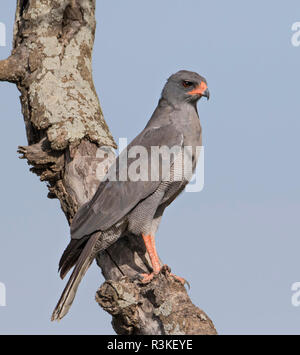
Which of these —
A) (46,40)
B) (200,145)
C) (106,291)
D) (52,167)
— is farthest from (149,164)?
(46,40)

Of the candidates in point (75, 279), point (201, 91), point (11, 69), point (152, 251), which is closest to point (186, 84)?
point (201, 91)

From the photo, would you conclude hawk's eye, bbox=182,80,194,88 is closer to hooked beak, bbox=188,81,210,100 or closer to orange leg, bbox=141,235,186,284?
hooked beak, bbox=188,81,210,100

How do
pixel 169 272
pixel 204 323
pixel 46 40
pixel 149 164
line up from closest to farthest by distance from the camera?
→ pixel 204 323, pixel 169 272, pixel 149 164, pixel 46 40

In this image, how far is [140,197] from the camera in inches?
246

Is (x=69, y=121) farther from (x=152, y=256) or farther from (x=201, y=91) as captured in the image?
(x=152, y=256)

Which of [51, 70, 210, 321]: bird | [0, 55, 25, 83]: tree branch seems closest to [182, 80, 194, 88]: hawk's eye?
[51, 70, 210, 321]: bird

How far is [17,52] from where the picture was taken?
715 cm

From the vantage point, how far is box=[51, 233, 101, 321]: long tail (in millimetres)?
5832

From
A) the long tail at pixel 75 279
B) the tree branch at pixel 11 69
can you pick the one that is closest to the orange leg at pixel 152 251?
the long tail at pixel 75 279

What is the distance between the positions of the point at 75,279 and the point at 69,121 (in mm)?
1727

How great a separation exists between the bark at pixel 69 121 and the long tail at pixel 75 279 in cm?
26

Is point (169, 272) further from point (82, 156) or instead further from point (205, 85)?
point (205, 85)

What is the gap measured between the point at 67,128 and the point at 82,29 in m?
1.33

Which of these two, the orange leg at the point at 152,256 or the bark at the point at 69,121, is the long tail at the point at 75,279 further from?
the orange leg at the point at 152,256
